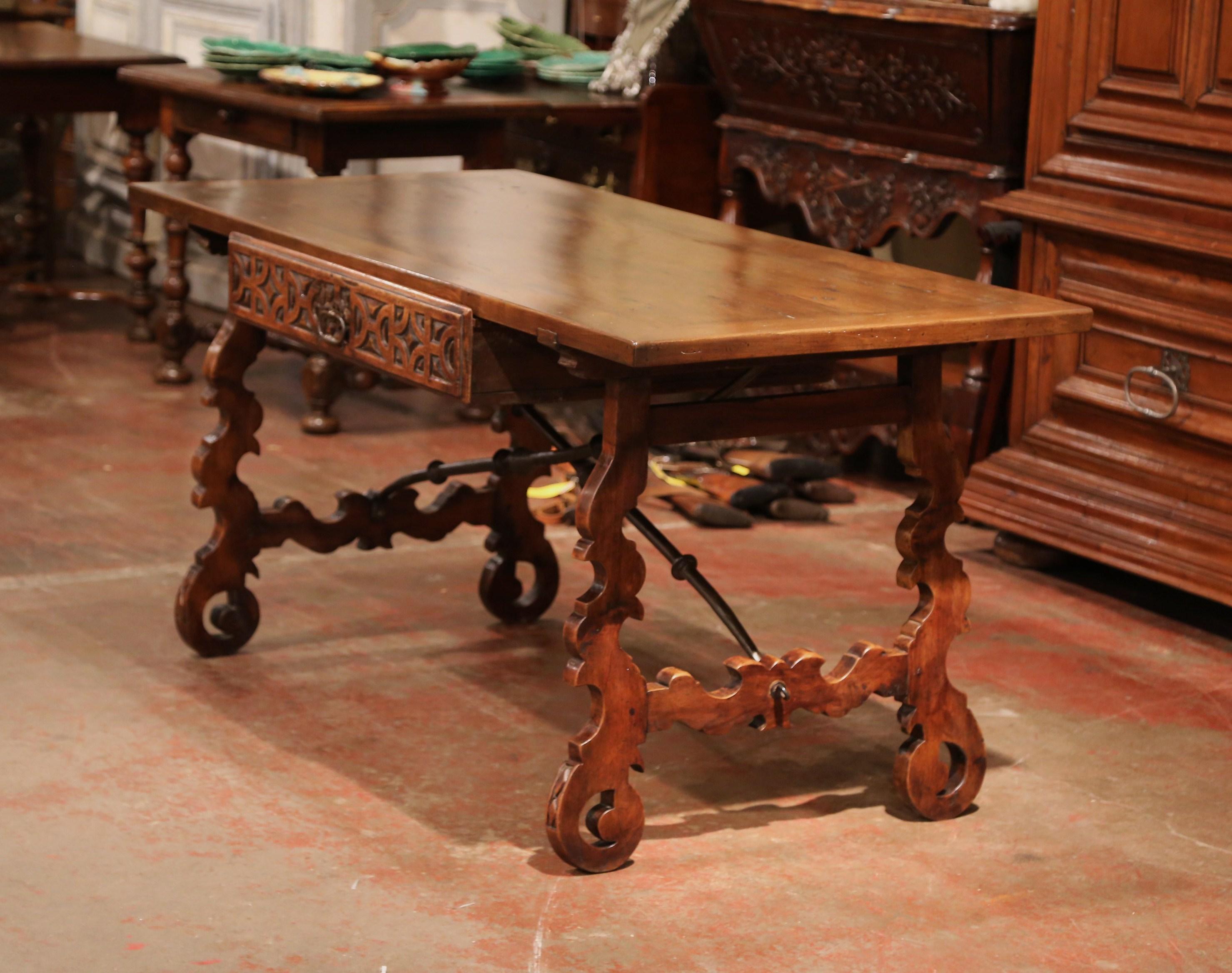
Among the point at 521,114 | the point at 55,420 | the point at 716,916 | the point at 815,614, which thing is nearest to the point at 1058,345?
the point at 815,614

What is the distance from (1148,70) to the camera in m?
4.23

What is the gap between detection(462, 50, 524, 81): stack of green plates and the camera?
5.84 meters

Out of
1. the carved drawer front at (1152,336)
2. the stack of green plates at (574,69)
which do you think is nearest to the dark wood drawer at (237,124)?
the stack of green plates at (574,69)

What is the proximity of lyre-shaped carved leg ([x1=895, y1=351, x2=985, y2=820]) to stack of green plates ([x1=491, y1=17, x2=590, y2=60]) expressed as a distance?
3552 mm

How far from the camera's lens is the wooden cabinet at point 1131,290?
4121 millimetres

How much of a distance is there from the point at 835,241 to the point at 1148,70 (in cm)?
124

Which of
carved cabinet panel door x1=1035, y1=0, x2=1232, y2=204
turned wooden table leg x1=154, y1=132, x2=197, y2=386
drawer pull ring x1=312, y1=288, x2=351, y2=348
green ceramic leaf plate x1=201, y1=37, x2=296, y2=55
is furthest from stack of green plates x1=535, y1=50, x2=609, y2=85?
drawer pull ring x1=312, y1=288, x2=351, y2=348

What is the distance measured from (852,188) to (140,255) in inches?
103

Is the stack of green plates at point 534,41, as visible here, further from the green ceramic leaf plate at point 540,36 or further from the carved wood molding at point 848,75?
the carved wood molding at point 848,75

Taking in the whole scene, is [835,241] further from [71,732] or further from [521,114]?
[71,732]

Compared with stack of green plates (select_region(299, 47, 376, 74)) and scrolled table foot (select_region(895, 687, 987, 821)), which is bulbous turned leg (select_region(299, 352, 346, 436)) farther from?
scrolled table foot (select_region(895, 687, 987, 821))

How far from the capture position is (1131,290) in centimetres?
435

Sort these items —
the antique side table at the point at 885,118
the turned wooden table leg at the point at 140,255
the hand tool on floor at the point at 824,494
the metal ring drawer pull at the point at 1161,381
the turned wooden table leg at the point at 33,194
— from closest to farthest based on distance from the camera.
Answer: the metal ring drawer pull at the point at 1161,381 → the antique side table at the point at 885,118 → the hand tool on floor at the point at 824,494 → the turned wooden table leg at the point at 140,255 → the turned wooden table leg at the point at 33,194

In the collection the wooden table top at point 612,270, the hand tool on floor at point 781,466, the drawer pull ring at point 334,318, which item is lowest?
the hand tool on floor at point 781,466
